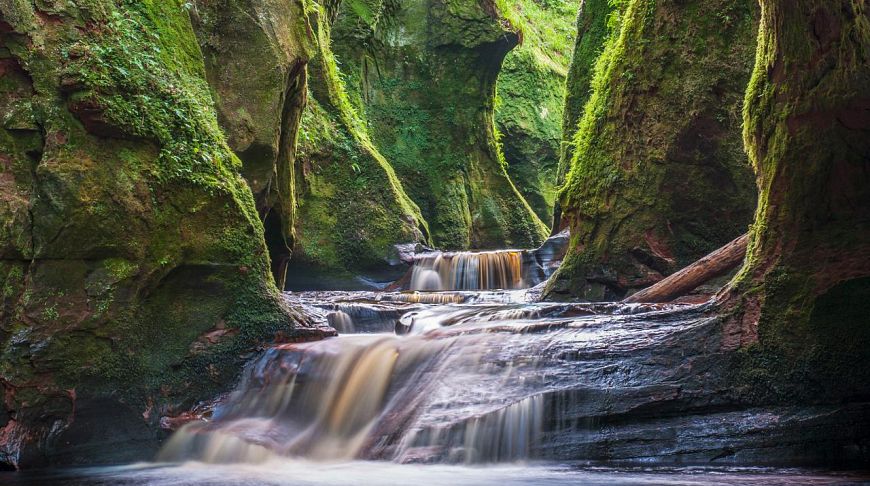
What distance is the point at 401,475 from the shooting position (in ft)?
16.8

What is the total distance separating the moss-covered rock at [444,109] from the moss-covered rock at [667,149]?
424 inches

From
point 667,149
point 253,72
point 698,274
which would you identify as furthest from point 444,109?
point 698,274

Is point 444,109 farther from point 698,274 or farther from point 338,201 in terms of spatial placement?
point 698,274

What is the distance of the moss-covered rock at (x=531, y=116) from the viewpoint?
26.5m

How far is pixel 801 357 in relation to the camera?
208 inches

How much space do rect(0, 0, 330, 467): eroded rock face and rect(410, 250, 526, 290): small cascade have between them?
737 centimetres

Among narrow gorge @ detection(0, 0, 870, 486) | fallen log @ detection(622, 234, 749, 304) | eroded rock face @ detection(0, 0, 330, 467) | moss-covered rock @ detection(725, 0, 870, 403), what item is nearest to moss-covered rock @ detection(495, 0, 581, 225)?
narrow gorge @ detection(0, 0, 870, 486)

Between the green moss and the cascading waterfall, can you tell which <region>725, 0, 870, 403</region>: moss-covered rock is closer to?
the cascading waterfall

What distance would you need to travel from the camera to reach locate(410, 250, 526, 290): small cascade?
46.2 feet

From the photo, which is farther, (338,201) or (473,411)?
(338,201)

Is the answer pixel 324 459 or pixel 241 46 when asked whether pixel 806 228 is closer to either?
pixel 324 459

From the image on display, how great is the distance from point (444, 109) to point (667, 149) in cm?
1300

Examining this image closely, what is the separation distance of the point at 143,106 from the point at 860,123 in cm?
537

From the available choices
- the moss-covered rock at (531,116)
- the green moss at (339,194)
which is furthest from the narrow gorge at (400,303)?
the moss-covered rock at (531,116)
